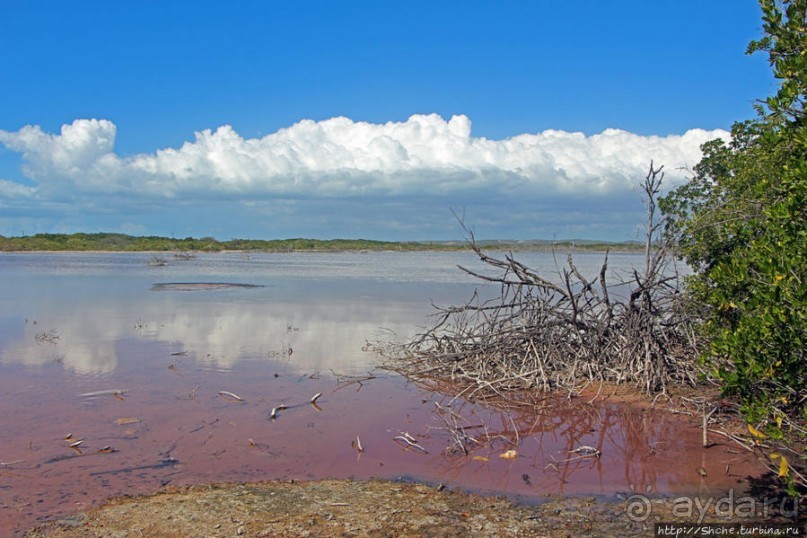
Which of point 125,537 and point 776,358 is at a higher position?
point 776,358

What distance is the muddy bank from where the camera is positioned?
16.6 feet

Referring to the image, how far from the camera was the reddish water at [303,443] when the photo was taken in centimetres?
636

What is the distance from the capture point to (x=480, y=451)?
738 centimetres

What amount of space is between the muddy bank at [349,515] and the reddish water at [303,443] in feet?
1.34

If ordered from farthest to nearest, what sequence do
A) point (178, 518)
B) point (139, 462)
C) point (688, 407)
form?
point (688, 407) < point (139, 462) < point (178, 518)

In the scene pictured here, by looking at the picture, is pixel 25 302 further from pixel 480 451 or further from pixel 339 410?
pixel 480 451

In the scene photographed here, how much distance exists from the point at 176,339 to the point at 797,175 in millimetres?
13540

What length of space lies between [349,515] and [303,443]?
8.01ft

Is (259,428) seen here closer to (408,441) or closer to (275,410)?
(275,410)

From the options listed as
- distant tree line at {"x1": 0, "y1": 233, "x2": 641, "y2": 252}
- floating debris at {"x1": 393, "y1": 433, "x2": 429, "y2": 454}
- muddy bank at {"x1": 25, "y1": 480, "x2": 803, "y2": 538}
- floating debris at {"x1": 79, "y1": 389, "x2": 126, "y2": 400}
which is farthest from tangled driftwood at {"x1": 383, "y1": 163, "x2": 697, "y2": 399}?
distant tree line at {"x1": 0, "y1": 233, "x2": 641, "y2": 252}

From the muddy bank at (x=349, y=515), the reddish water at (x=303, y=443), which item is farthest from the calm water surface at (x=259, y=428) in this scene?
the muddy bank at (x=349, y=515)

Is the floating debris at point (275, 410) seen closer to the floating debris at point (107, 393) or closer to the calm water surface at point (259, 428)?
the calm water surface at point (259, 428)

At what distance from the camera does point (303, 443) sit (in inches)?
300

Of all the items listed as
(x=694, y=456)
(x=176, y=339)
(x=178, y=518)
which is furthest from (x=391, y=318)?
(x=178, y=518)
